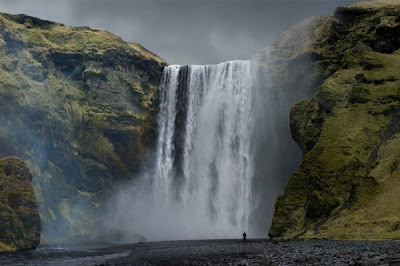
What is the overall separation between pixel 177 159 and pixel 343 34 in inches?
1698

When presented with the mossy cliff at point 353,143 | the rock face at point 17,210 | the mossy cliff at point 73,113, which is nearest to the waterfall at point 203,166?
the mossy cliff at point 73,113

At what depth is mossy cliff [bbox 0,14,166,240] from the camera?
107188 millimetres

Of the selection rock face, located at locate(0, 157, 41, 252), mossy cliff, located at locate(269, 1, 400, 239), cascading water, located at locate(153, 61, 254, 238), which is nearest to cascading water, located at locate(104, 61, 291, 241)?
cascading water, located at locate(153, 61, 254, 238)

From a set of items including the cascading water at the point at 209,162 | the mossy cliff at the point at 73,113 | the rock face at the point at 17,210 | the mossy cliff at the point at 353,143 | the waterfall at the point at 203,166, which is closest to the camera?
the mossy cliff at the point at 353,143

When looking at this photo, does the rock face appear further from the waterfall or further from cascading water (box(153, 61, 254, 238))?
cascading water (box(153, 61, 254, 238))

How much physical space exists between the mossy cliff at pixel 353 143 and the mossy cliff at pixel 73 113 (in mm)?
48185

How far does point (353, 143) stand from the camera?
65.9 meters

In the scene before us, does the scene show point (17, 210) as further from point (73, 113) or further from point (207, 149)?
point (73, 113)

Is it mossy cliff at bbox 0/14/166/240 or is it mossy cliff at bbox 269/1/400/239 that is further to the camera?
mossy cliff at bbox 0/14/166/240

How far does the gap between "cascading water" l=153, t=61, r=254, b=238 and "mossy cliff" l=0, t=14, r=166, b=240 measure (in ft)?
24.9

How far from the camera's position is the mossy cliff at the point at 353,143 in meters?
55.4

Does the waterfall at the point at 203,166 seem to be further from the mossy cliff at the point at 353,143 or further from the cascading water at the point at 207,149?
the mossy cliff at the point at 353,143

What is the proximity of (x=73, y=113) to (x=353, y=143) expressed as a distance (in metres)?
74.2

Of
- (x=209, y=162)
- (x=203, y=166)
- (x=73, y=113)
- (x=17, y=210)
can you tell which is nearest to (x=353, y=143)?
(x=209, y=162)
